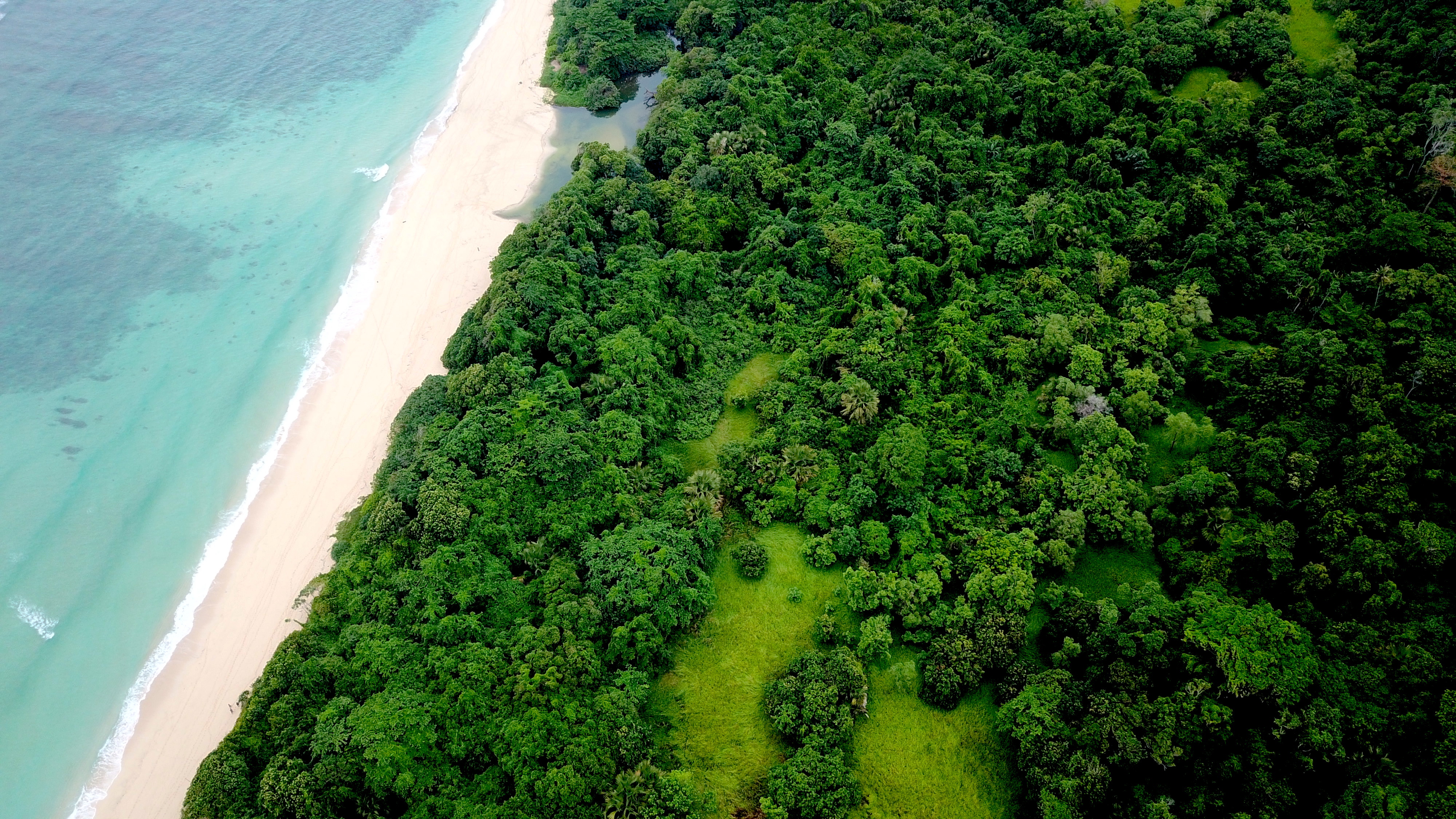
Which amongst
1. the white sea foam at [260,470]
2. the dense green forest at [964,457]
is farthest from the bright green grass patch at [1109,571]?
the white sea foam at [260,470]

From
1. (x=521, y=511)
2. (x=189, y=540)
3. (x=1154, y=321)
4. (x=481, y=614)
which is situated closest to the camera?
(x=481, y=614)

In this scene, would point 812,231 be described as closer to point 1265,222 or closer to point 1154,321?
point 1154,321

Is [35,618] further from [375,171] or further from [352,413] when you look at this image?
[375,171]

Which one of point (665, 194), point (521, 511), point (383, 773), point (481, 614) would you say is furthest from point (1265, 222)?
point (383, 773)

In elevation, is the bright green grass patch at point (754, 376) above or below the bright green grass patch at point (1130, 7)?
below

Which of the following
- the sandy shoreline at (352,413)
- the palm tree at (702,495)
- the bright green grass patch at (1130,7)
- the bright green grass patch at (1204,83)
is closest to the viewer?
the sandy shoreline at (352,413)

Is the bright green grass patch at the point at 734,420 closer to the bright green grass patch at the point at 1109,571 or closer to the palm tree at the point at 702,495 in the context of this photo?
the palm tree at the point at 702,495

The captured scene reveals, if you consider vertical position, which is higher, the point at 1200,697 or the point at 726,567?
the point at 1200,697

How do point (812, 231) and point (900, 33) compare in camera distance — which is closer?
point (812, 231)
